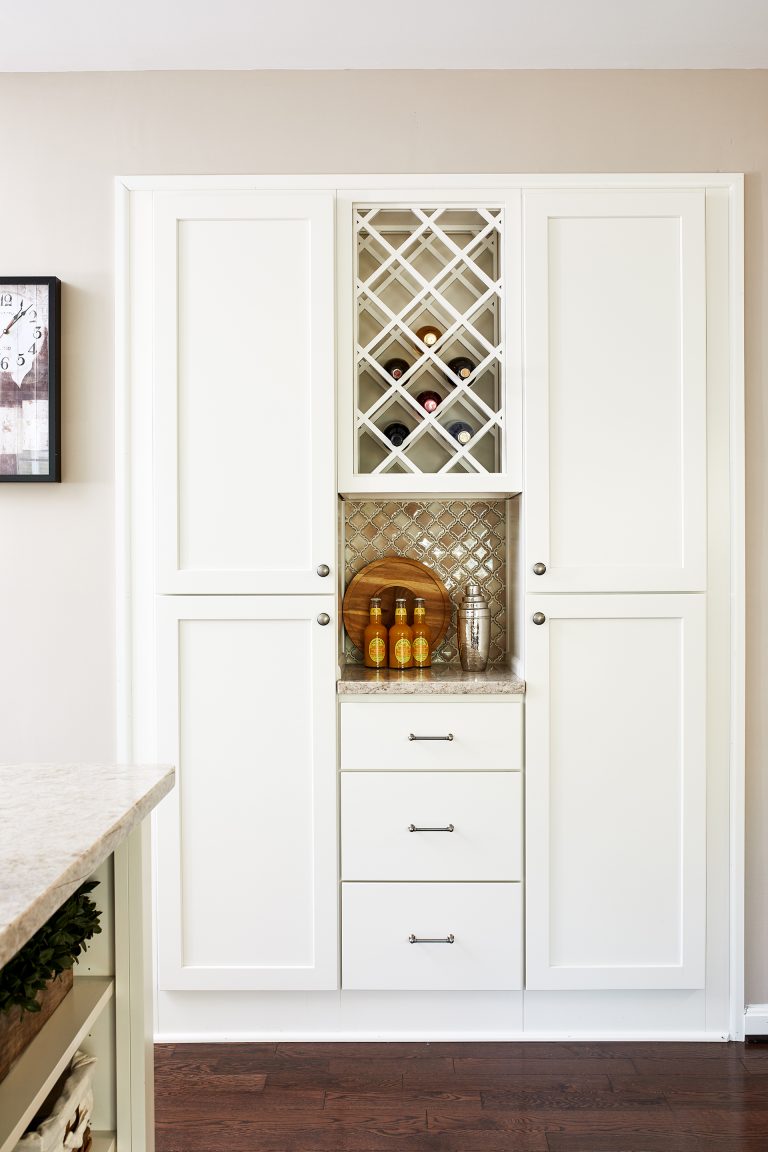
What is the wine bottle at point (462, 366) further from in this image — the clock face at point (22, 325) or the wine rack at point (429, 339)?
the clock face at point (22, 325)

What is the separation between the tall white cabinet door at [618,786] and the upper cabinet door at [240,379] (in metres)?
0.70

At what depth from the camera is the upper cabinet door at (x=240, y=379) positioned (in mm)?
2166

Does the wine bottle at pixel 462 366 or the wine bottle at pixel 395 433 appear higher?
the wine bottle at pixel 462 366

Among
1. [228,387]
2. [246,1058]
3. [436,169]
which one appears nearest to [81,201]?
[228,387]

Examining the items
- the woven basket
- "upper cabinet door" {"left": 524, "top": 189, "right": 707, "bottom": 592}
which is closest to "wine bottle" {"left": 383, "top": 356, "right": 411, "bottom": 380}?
"upper cabinet door" {"left": 524, "top": 189, "right": 707, "bottom": 592}

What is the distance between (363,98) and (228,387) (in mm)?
895

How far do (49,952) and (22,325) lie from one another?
5.91ft

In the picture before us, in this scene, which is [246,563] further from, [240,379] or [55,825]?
[55,825]

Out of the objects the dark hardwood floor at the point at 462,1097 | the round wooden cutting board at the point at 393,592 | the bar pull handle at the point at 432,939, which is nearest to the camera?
the dark hardwood floor at the point at 462,1097

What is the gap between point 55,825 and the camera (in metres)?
1.01

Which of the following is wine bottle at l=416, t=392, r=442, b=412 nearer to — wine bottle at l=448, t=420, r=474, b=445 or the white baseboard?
wine bottle at l=448, t=420, r=474, b=445

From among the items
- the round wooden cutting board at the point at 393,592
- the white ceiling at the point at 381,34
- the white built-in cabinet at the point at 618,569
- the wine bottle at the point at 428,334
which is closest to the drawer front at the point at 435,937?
the white built-in cabinet at the point at 618,569

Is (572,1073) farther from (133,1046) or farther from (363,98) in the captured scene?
(363,98)

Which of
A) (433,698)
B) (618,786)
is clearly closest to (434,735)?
(433,698)
